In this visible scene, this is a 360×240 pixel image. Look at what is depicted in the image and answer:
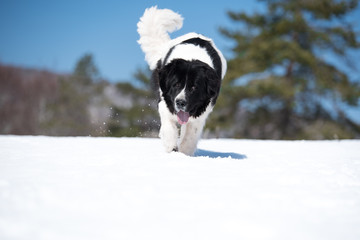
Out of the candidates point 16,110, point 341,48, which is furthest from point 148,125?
point 16,110

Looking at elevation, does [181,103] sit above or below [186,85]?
below

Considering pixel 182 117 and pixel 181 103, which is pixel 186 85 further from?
pixel 182 117

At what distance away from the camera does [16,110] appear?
27922 millimetres

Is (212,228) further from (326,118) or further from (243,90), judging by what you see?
(326,118)

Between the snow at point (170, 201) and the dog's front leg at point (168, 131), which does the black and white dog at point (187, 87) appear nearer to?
the dog's front leg at point (168, 131)

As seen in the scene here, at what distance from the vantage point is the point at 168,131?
4273mm

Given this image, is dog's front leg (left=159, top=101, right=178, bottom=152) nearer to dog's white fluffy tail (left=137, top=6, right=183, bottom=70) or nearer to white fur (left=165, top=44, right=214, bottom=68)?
white fur (left=165, top=44, right=214, bottom=68)

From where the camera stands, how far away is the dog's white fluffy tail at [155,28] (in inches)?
222

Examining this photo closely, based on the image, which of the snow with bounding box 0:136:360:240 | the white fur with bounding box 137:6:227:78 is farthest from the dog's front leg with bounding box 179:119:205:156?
the white fur with bounding box 137:6:227:78

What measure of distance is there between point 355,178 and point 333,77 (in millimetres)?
14467

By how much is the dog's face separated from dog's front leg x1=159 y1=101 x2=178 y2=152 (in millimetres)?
91

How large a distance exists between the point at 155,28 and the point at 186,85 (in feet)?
6.48

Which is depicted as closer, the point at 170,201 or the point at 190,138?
the point at 170,201

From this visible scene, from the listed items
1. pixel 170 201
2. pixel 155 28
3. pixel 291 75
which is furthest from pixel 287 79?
pixel 170 201
